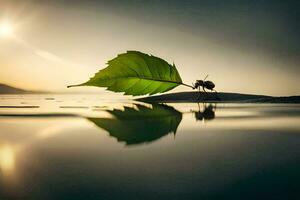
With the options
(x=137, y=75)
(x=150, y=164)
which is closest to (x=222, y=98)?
(x=137, y=75)

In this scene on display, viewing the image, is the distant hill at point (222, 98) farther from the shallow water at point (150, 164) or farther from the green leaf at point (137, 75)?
the shallow water at point (150, 164)

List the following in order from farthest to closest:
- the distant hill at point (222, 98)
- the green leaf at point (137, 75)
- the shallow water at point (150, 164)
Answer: the distant hill at point (222, 98)
the green leaf at point (137, 75)
the shallow water at point (150, 164)

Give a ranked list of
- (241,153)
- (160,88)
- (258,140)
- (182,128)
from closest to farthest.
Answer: (241,153), (258,140), (182,128), (160,88)

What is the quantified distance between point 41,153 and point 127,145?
0.20m

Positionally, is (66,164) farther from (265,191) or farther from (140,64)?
(140,64)

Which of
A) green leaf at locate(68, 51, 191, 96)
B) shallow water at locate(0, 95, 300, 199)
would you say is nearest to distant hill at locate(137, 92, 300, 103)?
green leaf at locate(68, 51, 191, 96)

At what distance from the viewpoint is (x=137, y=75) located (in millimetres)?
1795

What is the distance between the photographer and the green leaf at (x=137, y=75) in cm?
170

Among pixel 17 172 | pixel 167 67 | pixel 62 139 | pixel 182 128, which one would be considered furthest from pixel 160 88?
pixel 17 172

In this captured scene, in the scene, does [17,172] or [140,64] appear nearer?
[17,172]

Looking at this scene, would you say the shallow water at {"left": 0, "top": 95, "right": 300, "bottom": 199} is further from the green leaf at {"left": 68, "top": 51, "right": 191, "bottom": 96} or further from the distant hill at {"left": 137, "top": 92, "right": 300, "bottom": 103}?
the distant hill at {"left": 137, "top": 92, "right": 300, "bottom": 103}

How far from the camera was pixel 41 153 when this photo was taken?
2.64 feet

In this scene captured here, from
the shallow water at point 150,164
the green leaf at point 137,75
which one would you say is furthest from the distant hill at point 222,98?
the shallow water at point 150,164

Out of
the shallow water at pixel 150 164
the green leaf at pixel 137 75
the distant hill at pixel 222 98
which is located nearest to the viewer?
the shallow water at pixel 150 164
